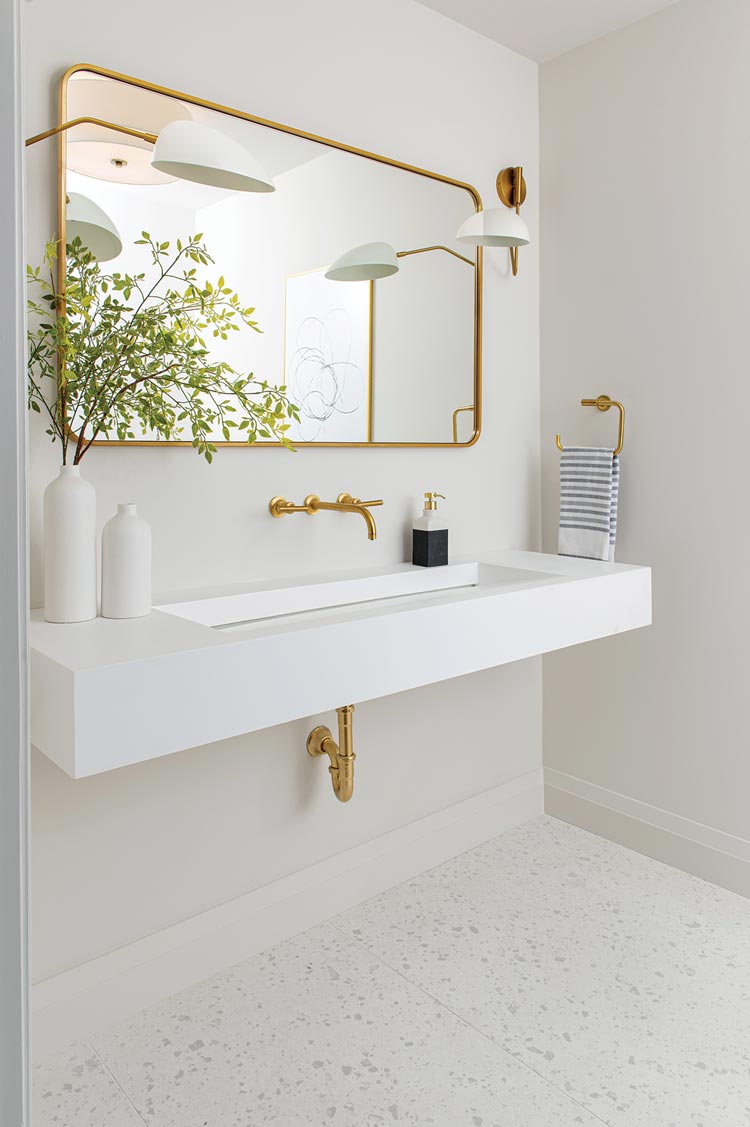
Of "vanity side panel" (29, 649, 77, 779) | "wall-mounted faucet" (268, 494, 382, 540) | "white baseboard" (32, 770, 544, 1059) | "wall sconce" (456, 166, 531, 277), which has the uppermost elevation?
"wall sconce" (456, 166, 531, 277)

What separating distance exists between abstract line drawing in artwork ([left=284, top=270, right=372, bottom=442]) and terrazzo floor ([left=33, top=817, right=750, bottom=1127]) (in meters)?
1.27

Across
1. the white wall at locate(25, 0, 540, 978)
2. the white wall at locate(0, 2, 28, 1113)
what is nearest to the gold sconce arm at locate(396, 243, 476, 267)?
the white wall at locate(25, 0, 540, 978)

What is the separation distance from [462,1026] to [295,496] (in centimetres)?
123

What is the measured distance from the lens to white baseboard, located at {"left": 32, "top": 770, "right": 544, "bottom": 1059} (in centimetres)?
170

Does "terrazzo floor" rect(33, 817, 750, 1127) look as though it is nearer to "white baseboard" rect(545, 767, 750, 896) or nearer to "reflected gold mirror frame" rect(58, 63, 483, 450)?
"white baseboard" rect(545, 767, 750, 896)

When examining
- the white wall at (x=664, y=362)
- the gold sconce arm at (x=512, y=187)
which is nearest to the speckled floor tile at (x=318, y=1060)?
the white wall at (x=664, y=362)

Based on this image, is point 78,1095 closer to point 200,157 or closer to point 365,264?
point 200,157

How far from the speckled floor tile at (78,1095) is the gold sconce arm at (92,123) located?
5.80ft

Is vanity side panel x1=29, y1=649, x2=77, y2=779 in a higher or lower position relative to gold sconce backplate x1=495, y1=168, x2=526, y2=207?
lower

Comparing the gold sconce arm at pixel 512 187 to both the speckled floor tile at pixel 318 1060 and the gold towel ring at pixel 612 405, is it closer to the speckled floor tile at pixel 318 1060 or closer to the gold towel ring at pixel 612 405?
the gold towel ring at pixel 612 405

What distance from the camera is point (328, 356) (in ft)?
6.63

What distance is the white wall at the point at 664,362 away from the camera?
7.05ft

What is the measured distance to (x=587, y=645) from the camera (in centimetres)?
260

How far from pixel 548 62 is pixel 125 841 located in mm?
2483
